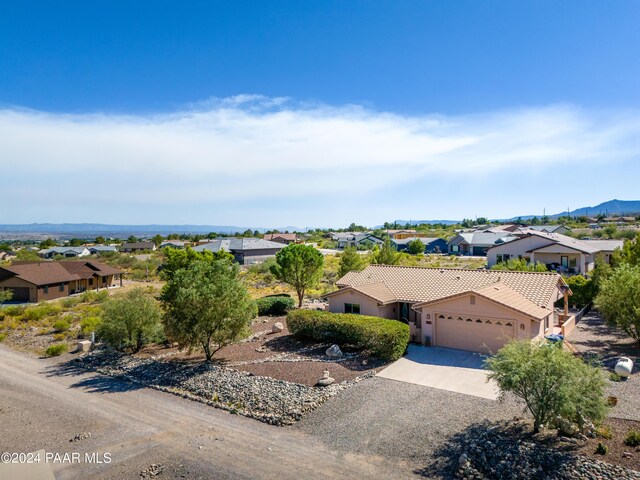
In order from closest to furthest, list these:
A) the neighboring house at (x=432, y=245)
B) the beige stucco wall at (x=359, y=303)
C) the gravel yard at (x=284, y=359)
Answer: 1. the gravel yard at (x=284, y=359)
2. the beige stucco wall at (x=359, y=303)
3. the neighboring house at (x=432, y=245)

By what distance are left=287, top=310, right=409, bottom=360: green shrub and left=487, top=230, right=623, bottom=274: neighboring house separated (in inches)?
1406

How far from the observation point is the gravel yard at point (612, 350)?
1446cm

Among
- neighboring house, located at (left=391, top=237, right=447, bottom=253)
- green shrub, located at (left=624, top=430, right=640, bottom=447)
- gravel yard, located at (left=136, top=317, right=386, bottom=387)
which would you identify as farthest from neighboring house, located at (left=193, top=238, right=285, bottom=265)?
green shrub, located at (left=624, top=430, right=640, bottom=447)

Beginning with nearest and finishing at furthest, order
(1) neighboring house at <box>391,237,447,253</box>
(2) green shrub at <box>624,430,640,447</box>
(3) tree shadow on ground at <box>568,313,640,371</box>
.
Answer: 1. (2) green shrub at <box>624,430,640,447</box>
2. (3) tree shadow on ground at <box>568,313,640,371</box>
3. (1) neighboring house at <box>391,237,447,253</box>

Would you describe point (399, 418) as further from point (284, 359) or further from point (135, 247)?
point (135, 247)

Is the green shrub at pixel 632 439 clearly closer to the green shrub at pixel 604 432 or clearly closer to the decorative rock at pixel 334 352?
the green shrub at pixel 604 432

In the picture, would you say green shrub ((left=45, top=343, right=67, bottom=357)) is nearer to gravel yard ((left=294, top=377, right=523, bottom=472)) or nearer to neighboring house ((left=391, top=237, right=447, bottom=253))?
gravel yard ((left=294, top=377, right=523, bottom=472))

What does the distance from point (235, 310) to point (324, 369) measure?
5329 mm

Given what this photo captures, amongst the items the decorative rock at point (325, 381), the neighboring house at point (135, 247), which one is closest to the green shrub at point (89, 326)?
the decorative rock at point (325, 381)

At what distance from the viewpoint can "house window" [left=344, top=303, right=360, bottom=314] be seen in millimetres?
26203

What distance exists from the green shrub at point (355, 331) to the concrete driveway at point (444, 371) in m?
0.89

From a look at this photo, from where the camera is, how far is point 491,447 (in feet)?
40.4

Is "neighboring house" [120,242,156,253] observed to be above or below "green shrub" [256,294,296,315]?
above

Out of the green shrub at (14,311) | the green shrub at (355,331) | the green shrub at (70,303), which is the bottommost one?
the green shrub at (70,303)
